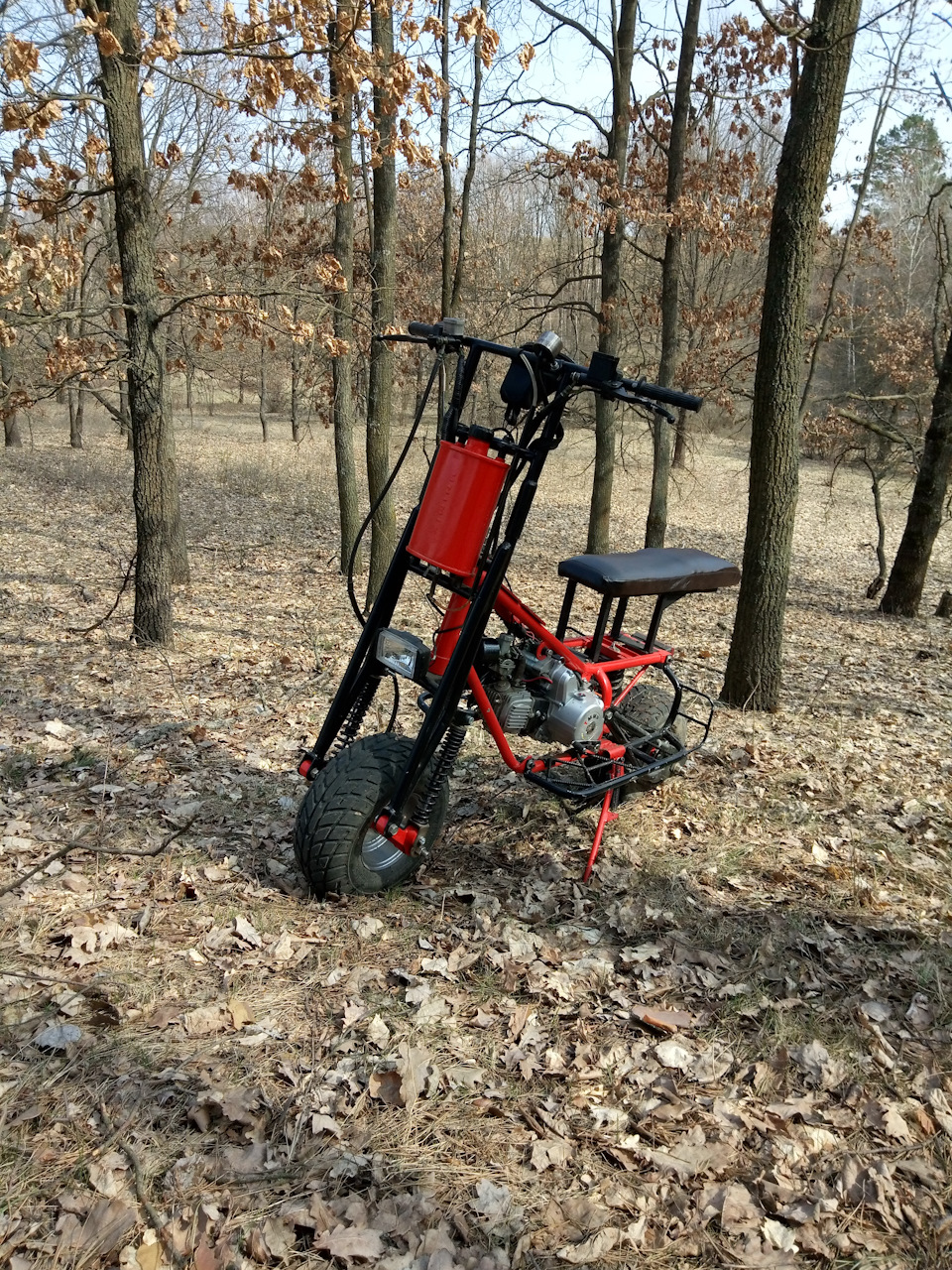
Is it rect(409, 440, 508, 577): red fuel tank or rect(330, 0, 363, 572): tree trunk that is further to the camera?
rect(330, 0, 363, 572): tree trunk

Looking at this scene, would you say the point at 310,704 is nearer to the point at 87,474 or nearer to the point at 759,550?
the point at 759,550

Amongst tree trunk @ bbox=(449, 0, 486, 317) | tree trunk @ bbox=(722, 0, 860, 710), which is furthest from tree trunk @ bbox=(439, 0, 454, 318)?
tree trunk @ bbox=(722, 0, 860, 710)

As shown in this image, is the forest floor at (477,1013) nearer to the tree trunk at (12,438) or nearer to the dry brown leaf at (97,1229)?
the dry brown leaf at (97,1229)

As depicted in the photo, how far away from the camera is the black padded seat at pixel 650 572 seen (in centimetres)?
369

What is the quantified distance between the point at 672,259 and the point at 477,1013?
10.9 metres

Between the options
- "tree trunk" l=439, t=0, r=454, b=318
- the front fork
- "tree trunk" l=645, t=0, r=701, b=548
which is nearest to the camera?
the front fork

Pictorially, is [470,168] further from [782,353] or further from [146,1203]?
[146,1203]

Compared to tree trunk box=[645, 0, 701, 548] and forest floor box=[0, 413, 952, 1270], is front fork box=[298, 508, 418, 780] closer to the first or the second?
forest floor box=[0, 413, 952, 1270]

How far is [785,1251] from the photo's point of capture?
6.81ft

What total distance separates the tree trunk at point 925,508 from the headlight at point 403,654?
28.7 feet

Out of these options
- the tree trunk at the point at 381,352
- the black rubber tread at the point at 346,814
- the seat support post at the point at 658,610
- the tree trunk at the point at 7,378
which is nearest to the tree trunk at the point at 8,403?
the tree trunk at the point at 7,378

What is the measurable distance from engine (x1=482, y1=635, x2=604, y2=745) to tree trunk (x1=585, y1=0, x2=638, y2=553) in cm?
787

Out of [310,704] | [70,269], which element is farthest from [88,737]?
[70,269]

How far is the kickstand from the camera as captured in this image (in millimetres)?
3668
